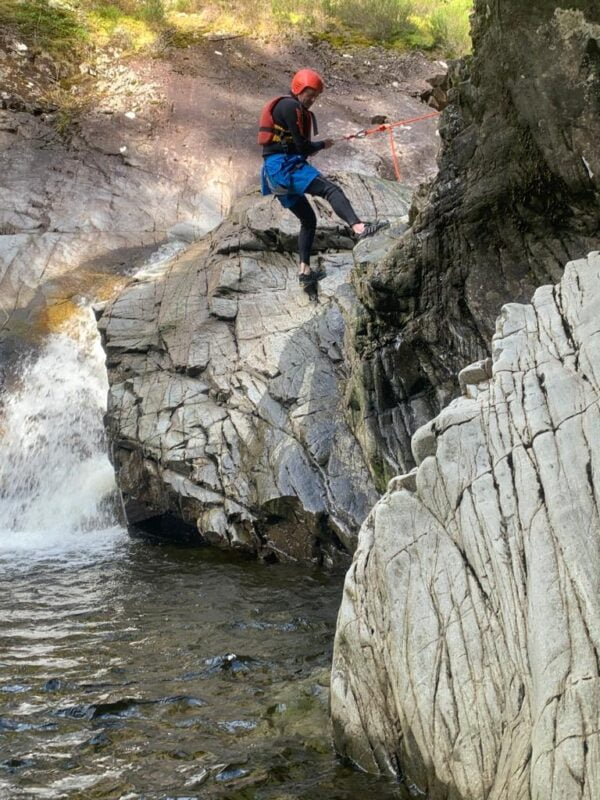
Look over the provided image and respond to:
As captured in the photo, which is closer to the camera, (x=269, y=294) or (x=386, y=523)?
(x=386, y=523)

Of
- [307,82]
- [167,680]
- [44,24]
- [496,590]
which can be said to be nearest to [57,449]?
[307,82]

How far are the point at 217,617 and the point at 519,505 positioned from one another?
3.79 metres

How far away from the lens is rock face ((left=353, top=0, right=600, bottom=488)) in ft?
20.8

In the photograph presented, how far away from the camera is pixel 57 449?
460 inches

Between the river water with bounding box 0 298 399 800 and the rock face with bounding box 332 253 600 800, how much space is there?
1.52 ft

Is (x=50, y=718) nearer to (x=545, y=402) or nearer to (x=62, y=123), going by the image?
(x=545, y=402)

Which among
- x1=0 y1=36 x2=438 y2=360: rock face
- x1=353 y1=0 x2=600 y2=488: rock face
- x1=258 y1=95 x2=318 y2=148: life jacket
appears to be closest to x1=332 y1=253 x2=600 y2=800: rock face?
x1=353 y1=0 x2=600 y2=488: rock face

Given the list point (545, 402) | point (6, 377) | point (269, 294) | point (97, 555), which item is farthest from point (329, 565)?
point (6, 377)

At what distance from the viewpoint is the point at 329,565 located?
866cm

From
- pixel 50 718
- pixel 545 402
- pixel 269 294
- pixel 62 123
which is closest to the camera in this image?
pixel 545 402

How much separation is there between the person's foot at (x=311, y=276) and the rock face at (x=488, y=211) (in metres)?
2.49

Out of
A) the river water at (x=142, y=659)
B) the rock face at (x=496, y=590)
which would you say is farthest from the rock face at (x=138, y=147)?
the rock face at (x=496, y=590)

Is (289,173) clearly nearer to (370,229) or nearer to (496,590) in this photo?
(370,229)

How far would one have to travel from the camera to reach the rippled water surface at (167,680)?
4355mm
